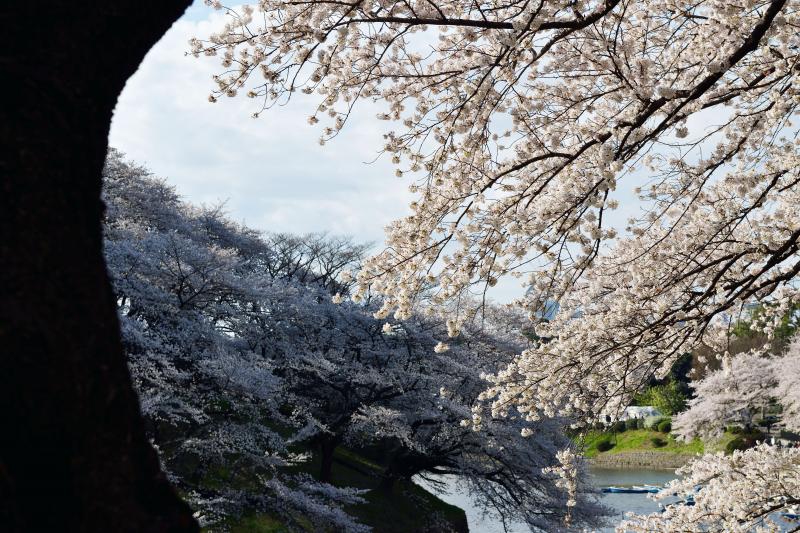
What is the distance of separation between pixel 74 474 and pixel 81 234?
1.35ft

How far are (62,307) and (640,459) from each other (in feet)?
117

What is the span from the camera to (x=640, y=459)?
32.9 metres

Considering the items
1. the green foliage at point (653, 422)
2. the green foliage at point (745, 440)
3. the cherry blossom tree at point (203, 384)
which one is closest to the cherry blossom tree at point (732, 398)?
the green foliage at point (745, 440)

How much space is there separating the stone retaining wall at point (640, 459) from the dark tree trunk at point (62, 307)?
108 ft

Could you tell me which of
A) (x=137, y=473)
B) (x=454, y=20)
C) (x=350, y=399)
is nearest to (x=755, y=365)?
(x=350, y=399)

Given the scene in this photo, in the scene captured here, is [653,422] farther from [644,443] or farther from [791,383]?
[791,383]

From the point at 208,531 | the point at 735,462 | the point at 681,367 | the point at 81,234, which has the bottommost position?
the point at 208,531

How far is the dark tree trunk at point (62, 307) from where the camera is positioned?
1049mm

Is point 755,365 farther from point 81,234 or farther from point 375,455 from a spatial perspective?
point 81,234

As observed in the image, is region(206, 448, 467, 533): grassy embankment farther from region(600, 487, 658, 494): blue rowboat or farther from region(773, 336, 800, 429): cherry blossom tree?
region(773, 336, 800, 429): cherry blossom tree

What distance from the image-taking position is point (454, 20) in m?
3.52

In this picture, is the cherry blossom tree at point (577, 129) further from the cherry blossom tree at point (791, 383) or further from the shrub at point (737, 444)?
the shrub at point (737, 444)

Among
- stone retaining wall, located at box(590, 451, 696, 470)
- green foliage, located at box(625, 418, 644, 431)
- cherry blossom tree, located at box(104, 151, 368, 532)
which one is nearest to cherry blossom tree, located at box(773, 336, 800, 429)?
stone retaining wall, located at box(590, 451, 696, 470)

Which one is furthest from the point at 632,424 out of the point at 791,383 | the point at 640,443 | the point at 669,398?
the point at 791,383
